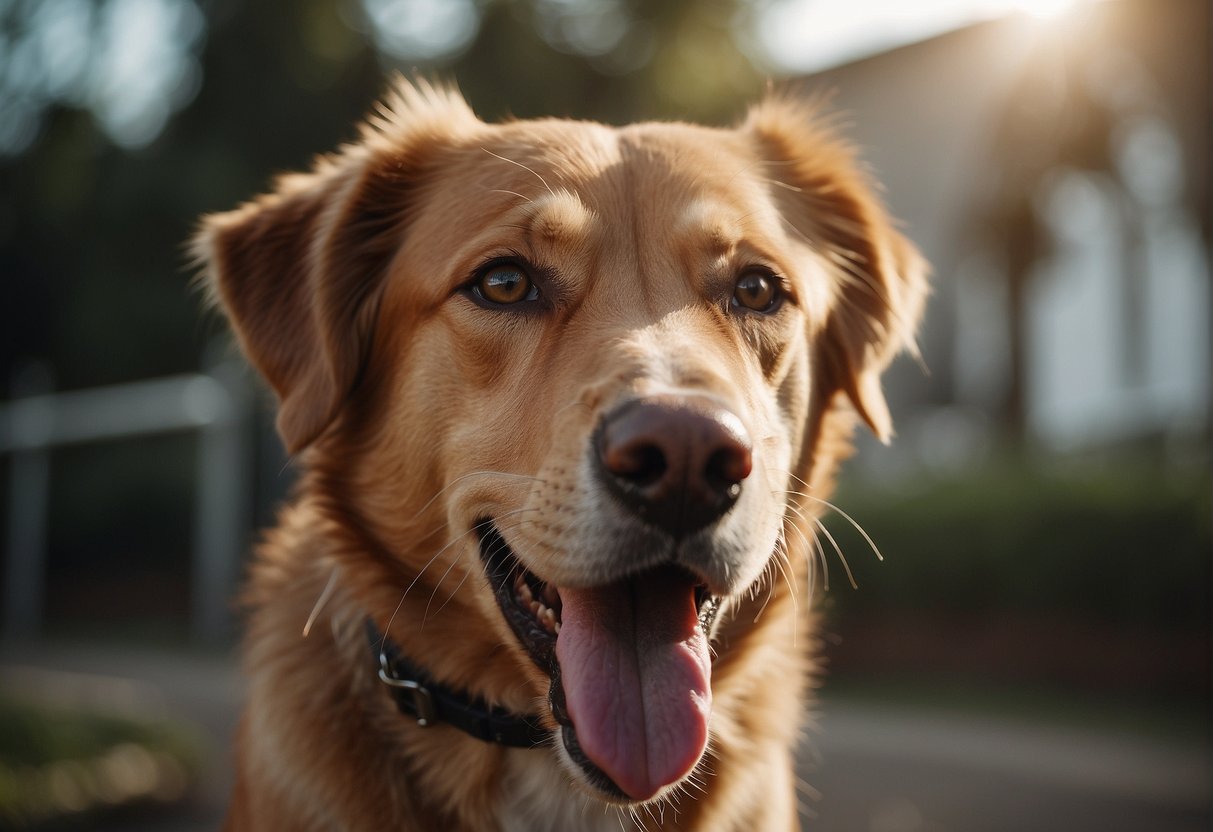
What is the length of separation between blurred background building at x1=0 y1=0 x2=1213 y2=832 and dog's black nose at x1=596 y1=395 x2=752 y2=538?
2.91 metres

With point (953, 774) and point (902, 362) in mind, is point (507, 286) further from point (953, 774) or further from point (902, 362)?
point (902, 362)

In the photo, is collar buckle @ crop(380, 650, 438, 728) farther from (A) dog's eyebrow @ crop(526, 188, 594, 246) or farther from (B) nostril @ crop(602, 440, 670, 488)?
(A) dog's eyebrow @ crop(526, 188, 594, 246)

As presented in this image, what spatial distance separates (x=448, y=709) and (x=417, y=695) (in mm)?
84

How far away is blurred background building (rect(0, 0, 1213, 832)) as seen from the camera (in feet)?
22.0

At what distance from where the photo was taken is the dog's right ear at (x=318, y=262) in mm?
2701

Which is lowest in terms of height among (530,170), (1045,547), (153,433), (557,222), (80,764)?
(80,764)

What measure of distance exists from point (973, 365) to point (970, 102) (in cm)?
419

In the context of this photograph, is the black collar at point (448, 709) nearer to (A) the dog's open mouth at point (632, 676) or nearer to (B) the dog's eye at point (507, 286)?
(A) the dog's open mouth at point (632, 676)

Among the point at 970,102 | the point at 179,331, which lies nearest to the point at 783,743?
the point at 179,331

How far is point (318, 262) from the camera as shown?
281 centimetres

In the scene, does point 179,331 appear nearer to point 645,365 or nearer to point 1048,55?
point 1048,55

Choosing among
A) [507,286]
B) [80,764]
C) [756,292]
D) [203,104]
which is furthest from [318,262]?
[203,104]

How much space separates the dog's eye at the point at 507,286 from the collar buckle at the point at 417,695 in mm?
893

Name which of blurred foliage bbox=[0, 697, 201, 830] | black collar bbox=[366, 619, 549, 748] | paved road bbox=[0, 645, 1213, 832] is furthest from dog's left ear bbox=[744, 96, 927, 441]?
blurred foliage bbox=[0, 697, 201, 830]
